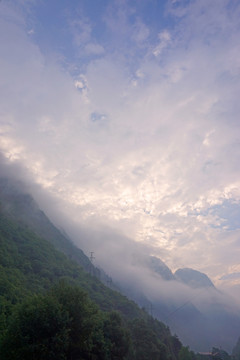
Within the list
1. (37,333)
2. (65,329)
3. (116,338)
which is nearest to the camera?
(37,333)

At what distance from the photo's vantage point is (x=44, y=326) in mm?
24406

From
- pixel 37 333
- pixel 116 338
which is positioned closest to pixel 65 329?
pixel 37 333

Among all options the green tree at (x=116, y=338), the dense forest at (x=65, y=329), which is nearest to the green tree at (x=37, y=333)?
the dense forest at (x=65, y=329)

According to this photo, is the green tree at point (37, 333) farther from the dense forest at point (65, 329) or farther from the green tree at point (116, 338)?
the green tree at point (116, 338)

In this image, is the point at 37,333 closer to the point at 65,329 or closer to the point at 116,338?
the point at 65,329

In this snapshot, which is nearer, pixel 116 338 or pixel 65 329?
pixel 65 329

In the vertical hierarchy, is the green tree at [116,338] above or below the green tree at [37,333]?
above

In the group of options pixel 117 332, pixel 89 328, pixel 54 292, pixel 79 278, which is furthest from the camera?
pixel 79 278

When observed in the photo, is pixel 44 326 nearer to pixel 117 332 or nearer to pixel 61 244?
pixel 117 332

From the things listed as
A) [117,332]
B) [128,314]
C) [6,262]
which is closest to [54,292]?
[117,332]

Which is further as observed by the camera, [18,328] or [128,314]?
[128,314]

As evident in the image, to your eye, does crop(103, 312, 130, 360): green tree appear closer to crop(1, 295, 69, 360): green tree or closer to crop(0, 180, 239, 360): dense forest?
crop(0, 180, 239, 360): dense forest

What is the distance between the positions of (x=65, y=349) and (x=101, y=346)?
835 centimetres

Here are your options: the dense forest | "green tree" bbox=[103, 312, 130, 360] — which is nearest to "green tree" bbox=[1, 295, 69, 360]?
the dense forest
